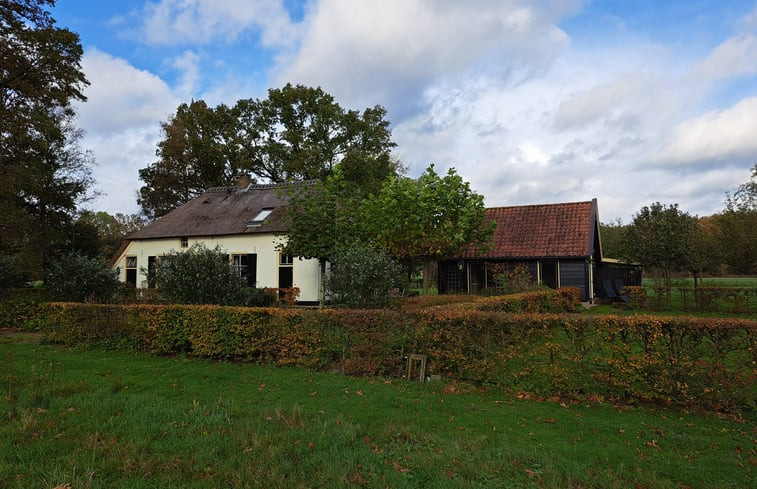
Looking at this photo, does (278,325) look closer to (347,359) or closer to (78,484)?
(347,359)

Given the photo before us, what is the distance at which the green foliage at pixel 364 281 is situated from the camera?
35.6 ft

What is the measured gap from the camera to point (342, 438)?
15.4ft

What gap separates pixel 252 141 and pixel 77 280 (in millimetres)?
26109

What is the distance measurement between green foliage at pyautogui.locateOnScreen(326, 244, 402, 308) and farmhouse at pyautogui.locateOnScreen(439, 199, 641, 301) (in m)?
11.8

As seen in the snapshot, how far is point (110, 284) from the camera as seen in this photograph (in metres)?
14.7

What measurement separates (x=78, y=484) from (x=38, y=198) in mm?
29096

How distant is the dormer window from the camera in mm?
23000

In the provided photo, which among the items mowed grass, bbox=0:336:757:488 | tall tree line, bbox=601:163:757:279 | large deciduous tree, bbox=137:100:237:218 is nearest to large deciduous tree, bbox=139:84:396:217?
large deciduous tree, bbox=137:100:237:218

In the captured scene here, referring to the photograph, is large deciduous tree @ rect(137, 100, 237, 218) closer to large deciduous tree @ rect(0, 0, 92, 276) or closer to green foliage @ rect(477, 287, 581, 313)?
large deciduous tree @ rect(0, 0, 92, 276)

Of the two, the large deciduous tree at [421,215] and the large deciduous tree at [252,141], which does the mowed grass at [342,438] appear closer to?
the large deciduous tree at [421,215]

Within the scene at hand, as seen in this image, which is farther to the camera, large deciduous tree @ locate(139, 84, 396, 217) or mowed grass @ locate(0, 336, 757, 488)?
large deciduous tree @ locate(139, 84, 396, 217)

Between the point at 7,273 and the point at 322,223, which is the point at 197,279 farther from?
the point at 7,273

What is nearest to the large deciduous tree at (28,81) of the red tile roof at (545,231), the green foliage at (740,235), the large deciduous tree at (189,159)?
the large deciduous tree at (189,159)

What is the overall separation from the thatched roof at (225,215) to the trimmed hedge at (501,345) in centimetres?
1254
